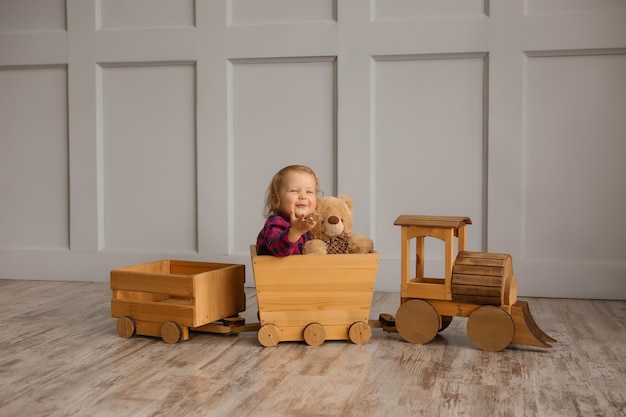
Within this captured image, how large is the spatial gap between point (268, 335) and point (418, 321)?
43cm

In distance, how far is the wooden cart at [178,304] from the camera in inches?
83.8

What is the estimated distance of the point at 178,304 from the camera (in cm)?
220

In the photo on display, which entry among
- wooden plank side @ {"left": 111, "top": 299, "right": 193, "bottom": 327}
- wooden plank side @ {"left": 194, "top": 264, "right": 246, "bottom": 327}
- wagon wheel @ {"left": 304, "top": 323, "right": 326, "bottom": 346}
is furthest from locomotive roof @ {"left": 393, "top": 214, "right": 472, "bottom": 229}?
Result: wooden plank side @ {"left": 111, "top": 299, "right": 193, "bottom": 327}

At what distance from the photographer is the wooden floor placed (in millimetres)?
1560

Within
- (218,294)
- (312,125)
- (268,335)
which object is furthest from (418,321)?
(312,125)

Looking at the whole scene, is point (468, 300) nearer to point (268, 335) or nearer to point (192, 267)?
point (268, 335)

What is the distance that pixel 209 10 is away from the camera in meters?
3.15

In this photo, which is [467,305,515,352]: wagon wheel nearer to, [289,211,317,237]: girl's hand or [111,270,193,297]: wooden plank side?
[289,211,317,237]: girl's hand

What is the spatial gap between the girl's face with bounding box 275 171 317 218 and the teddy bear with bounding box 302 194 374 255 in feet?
0.09

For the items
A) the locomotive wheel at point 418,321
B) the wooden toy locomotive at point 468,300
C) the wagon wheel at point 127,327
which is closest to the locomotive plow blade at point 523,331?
the wooden toy locomotive at point 468,300

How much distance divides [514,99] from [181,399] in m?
1.90

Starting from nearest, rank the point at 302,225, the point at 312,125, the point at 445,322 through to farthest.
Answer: the point at 302,225 < the point at 445,322 < the point at 312,125

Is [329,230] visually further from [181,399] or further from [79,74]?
[79,74]

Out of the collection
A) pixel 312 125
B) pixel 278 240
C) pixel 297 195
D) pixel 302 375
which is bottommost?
pixel 302 375
